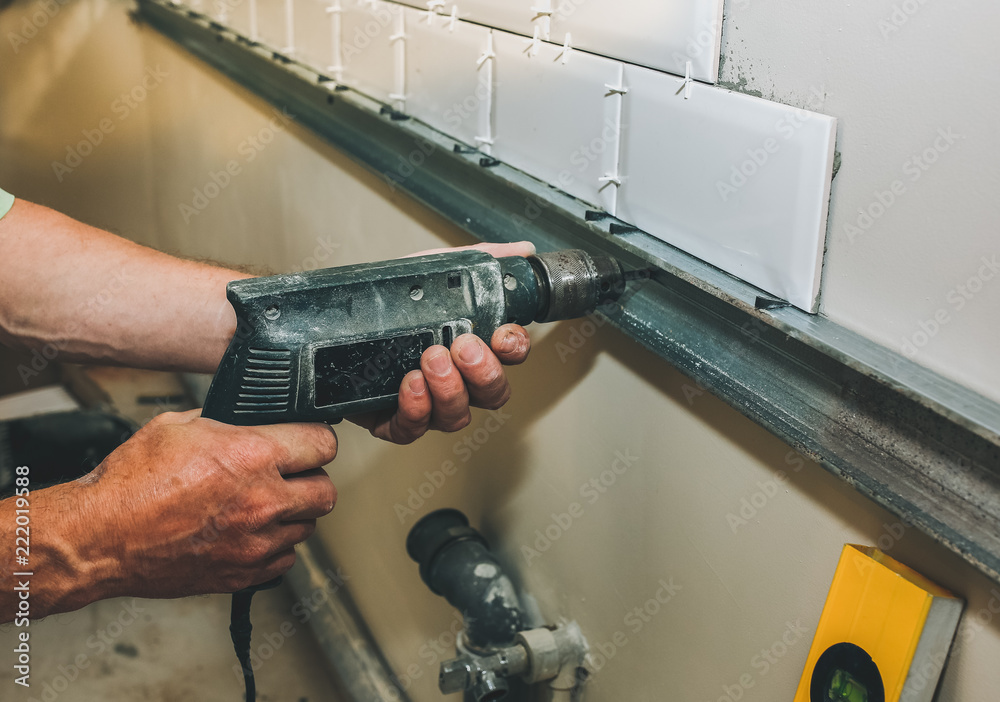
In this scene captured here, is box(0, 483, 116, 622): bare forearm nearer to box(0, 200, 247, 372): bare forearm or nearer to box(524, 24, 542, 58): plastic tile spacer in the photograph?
box(0, 200, 247, 372): bare forearm

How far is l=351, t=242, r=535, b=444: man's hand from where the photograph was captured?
2.63 ft

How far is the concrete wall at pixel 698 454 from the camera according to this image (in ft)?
1.74

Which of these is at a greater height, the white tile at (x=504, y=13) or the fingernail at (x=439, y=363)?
the white tile at (x=504, y=13)

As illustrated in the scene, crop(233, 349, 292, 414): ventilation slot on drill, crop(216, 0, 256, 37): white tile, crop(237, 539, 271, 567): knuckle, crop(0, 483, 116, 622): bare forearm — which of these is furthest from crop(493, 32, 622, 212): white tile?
crop(216, 0, 256, 37): white tile

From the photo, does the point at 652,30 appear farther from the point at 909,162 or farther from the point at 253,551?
the point at 253,551

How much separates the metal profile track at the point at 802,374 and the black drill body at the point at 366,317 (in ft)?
0.24

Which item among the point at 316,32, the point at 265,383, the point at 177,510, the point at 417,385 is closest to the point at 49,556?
the point at 177,510

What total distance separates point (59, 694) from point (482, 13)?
5.76 feet

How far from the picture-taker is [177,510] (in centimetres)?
84

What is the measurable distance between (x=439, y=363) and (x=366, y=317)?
0.29 ft

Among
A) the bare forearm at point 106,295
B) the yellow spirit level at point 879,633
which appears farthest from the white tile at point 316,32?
the yellow spirit level at point 879,633

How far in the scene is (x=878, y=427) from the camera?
57cm

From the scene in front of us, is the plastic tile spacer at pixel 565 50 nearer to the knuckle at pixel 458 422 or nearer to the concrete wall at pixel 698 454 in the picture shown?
the concrete wall at pixel 698 454

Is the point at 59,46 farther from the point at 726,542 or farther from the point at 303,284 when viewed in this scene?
the point at 726,542
